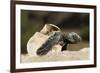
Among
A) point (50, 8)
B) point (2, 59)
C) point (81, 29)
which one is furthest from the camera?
point (81, 29)

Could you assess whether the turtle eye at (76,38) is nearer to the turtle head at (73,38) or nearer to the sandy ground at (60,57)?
the turtle head at (73,38)

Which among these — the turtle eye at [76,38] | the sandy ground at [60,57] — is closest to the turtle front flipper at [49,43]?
the sandy ground at [60,57]

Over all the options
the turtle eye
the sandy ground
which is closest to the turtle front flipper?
the sandy ground

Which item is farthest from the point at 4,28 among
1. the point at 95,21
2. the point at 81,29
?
the point at 95,21

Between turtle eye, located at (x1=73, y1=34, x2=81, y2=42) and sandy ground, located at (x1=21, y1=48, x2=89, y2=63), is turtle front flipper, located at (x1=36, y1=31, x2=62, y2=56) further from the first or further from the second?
turtle eye, located at (x1=73, y1=34, x2=81, y2=42)

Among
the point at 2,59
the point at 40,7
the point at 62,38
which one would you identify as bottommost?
the point at 2,59

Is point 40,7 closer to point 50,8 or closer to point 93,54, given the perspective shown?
point 50,8

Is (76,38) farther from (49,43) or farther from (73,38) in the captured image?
(49,43)

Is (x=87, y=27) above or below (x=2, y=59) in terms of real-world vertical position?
above
